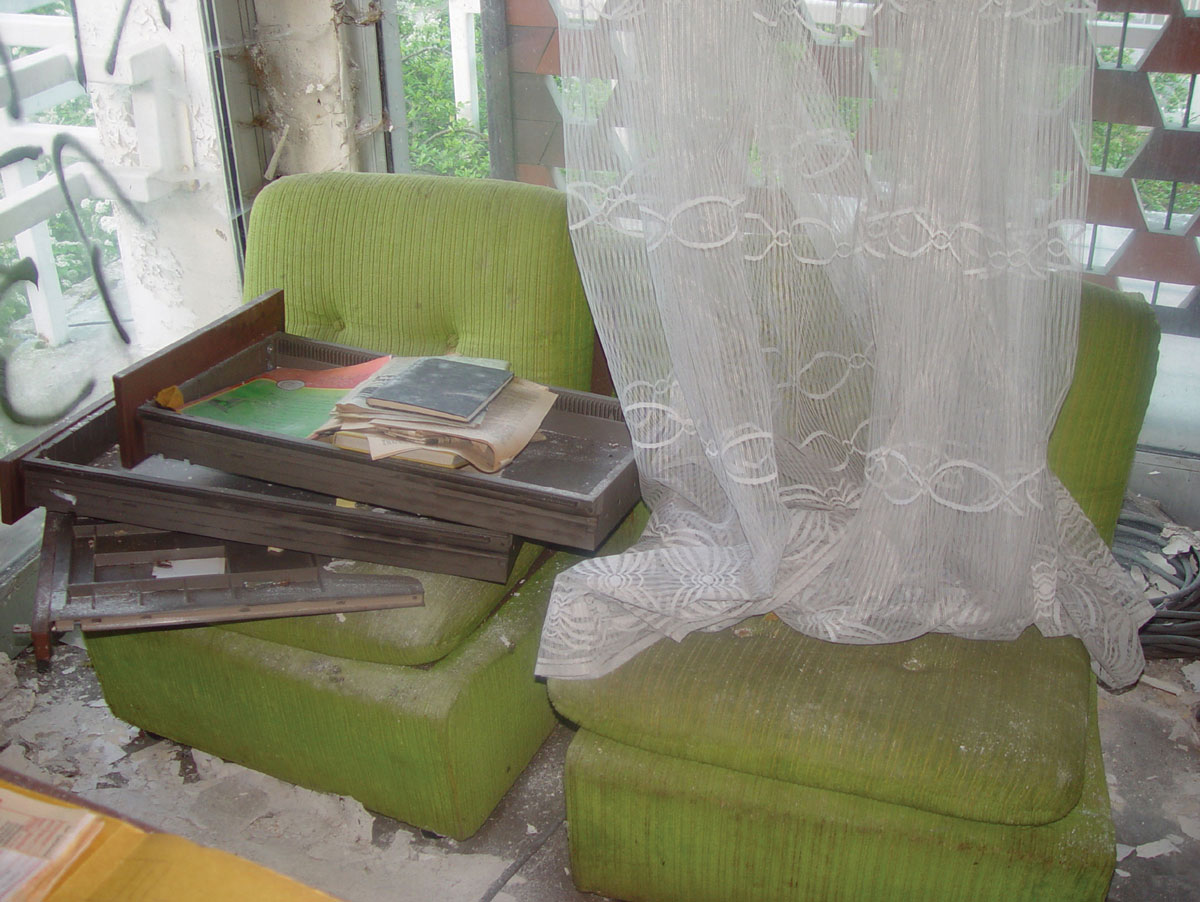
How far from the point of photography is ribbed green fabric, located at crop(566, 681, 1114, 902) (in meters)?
1.19

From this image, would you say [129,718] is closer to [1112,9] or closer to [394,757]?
[394,757]

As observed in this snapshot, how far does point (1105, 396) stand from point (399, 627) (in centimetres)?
96

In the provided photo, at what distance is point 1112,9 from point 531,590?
1.33 meters

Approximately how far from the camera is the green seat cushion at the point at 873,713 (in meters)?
1.16

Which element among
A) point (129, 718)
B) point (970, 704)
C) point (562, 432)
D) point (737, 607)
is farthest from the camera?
point (129, 718)

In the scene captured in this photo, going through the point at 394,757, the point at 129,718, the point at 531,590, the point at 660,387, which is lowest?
the point at 129,718

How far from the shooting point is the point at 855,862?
1248mm

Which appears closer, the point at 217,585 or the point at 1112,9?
the point at 217,585

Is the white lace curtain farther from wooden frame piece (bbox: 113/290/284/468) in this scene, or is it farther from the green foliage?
the green foliage

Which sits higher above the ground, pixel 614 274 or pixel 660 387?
pixel 614 274

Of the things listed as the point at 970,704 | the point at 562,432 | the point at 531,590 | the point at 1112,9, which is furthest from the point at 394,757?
the point at 1112,9

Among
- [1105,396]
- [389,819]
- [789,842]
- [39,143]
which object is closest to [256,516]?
[389,819]

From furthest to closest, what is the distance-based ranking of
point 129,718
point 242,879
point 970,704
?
point 129,718
point 970,704
point 242,879

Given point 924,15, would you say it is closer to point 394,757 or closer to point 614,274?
point 614,274
